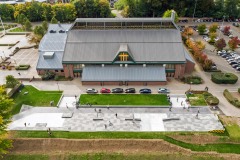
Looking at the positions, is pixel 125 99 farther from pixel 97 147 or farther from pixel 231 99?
pixel 231 99

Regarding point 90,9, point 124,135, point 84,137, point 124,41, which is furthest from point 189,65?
point 90,9

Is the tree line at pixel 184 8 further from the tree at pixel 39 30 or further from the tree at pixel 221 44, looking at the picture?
the tree at pixel 39 30

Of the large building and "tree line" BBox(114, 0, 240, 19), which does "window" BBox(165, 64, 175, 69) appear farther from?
"tree line" BBox(114, 0, 240, 19)

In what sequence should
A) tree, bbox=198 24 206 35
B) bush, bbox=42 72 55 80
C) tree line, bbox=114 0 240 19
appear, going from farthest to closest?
tree line, bbox=114 0 240 19
tree, bbox=198 24 206 35
bush, bbox=42 72 55 80

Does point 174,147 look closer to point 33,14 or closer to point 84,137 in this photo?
point 84,137

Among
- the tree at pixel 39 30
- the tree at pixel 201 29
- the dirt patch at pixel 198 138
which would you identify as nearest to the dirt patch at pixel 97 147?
the dirt patch at pixel 198 138

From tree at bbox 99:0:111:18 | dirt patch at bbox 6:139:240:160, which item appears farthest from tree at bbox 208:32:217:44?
tree at bbox 99:0:111:18
